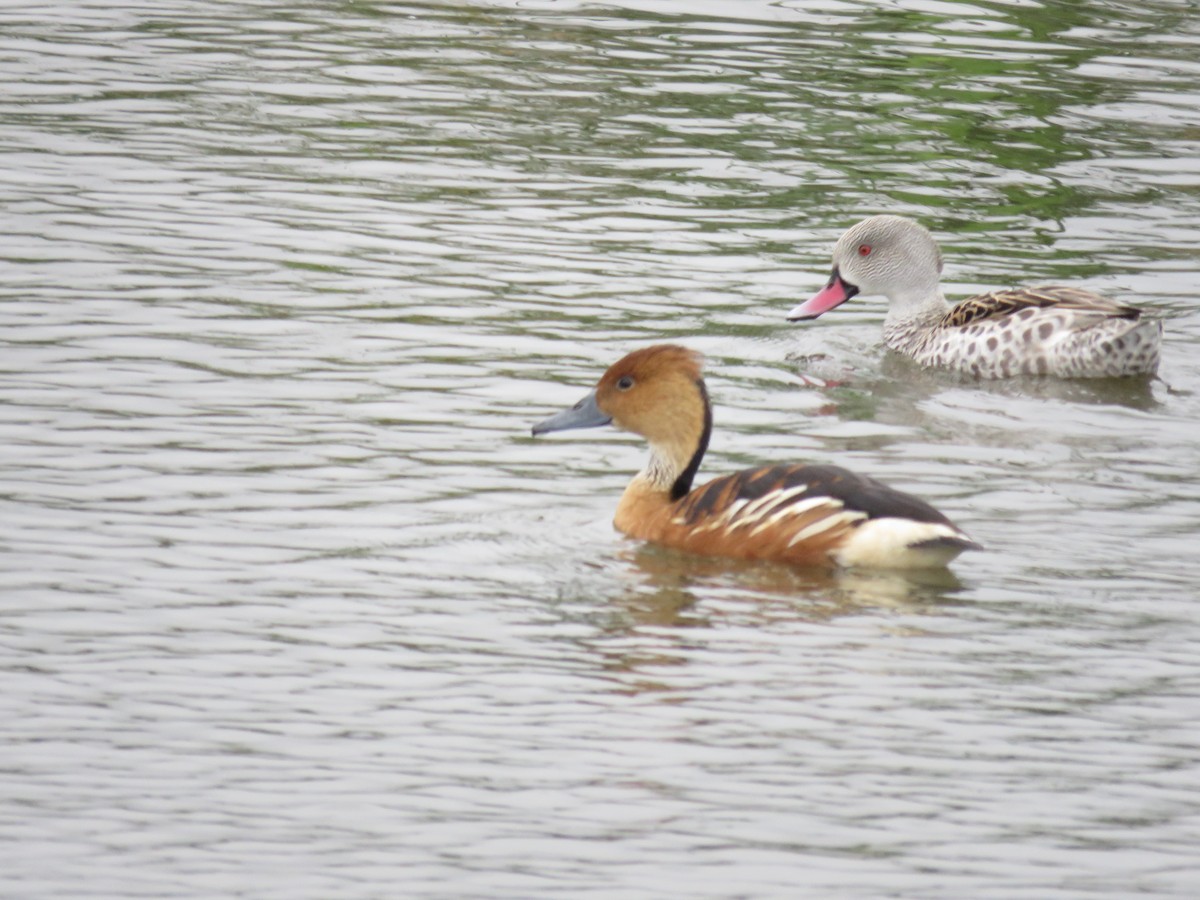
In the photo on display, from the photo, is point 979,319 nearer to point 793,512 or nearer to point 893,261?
point 893,261

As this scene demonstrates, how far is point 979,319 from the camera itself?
14.3 metres

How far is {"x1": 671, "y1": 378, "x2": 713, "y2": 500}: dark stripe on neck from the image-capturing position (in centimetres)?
1091

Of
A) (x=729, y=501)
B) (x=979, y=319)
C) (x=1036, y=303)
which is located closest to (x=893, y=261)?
(x=979, y=319)

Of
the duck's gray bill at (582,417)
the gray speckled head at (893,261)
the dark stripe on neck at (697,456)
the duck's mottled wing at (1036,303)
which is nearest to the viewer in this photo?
the dark stripe on neck at (697,456)

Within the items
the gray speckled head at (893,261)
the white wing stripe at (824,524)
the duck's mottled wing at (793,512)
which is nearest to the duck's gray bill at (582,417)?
the duck's mottled wing at (793,512)

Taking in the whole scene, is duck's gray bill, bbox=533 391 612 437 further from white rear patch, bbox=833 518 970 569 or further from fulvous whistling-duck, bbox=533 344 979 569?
white rear patch, bbox=833 518 970 569

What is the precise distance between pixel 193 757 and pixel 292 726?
42 centimetres

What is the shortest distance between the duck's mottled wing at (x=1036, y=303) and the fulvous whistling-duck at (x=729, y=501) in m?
3.72

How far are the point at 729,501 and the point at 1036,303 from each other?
4389 mm

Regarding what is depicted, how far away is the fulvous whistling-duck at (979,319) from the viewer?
13.9 metres

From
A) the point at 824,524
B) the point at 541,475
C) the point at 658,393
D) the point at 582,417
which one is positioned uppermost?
the point at 658,393

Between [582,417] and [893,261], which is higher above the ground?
[893,261]

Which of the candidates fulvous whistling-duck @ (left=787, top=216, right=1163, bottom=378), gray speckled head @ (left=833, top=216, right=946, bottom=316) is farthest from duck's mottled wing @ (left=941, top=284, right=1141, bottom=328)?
gray speckled head @ (left=833, top=216, right=946, bottom=316)

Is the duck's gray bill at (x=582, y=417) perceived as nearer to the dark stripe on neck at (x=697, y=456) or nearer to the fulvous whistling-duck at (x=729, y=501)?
the fulvous whistling-duck at (x=729, y=501)
